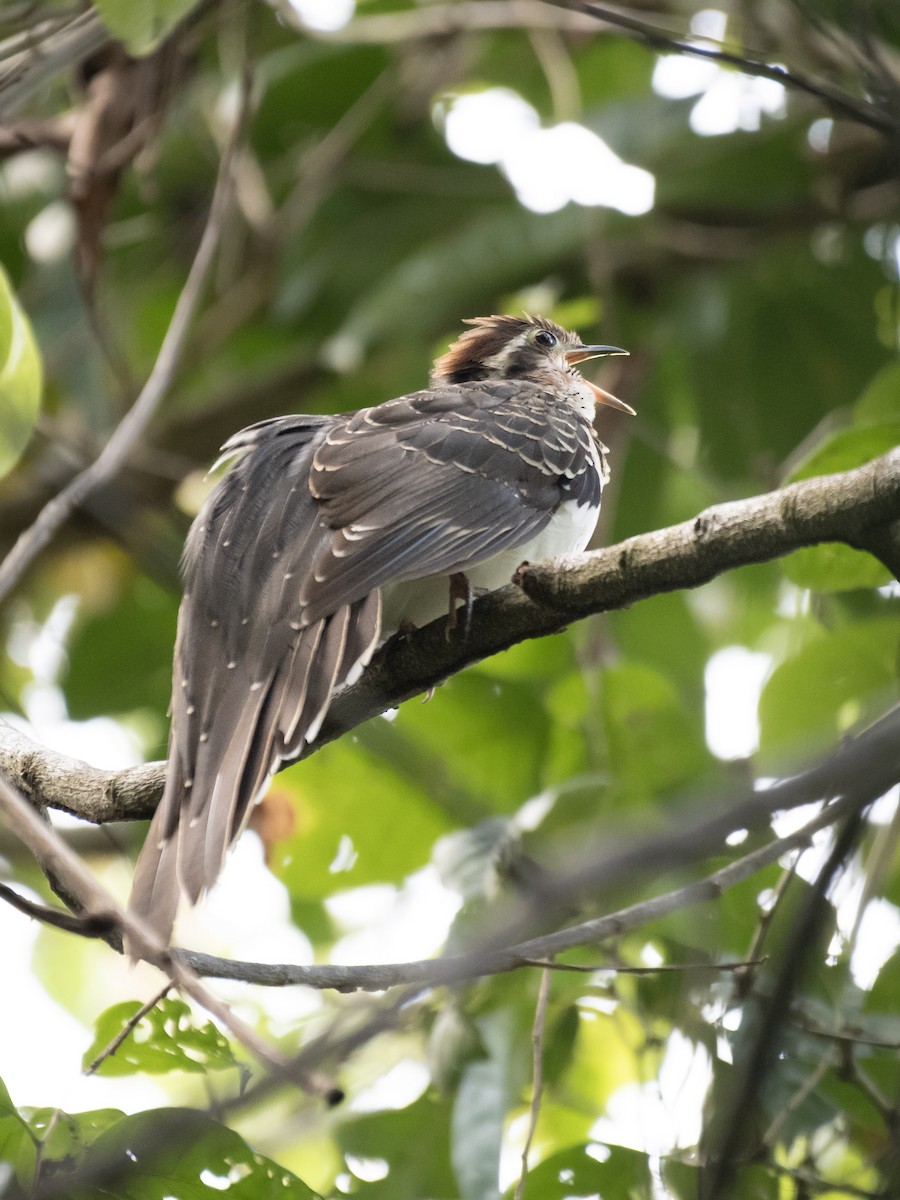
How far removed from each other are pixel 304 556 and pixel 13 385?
815 mm

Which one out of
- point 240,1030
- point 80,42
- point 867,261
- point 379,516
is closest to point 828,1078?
point 379,516

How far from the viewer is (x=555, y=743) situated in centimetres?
479

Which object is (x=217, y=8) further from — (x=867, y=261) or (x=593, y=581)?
(x=593, y=581)

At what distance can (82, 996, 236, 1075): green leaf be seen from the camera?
2.85 metres

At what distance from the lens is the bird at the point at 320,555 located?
303 centimetres

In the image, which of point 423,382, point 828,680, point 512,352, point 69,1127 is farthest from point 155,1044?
point 423,382

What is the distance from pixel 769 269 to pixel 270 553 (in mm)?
Result: 3804

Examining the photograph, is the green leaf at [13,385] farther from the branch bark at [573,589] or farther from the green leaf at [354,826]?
the green leaf at [354,826]

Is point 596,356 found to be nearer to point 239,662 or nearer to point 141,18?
point 141,18

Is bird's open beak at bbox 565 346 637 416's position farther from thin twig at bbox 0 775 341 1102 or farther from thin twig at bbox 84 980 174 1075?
thin twig at bbox 0 775 341 1102

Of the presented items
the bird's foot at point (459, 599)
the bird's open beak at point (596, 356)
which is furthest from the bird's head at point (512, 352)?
the bird's foot at point (459, 599)

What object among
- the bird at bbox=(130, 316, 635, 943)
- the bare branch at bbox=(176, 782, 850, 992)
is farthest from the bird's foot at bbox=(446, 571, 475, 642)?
the bare branch at bbox=(176, 782, 850, 992)

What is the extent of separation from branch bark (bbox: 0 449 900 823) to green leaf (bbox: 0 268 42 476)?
0.71m

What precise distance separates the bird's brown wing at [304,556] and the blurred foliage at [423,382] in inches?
9.1
